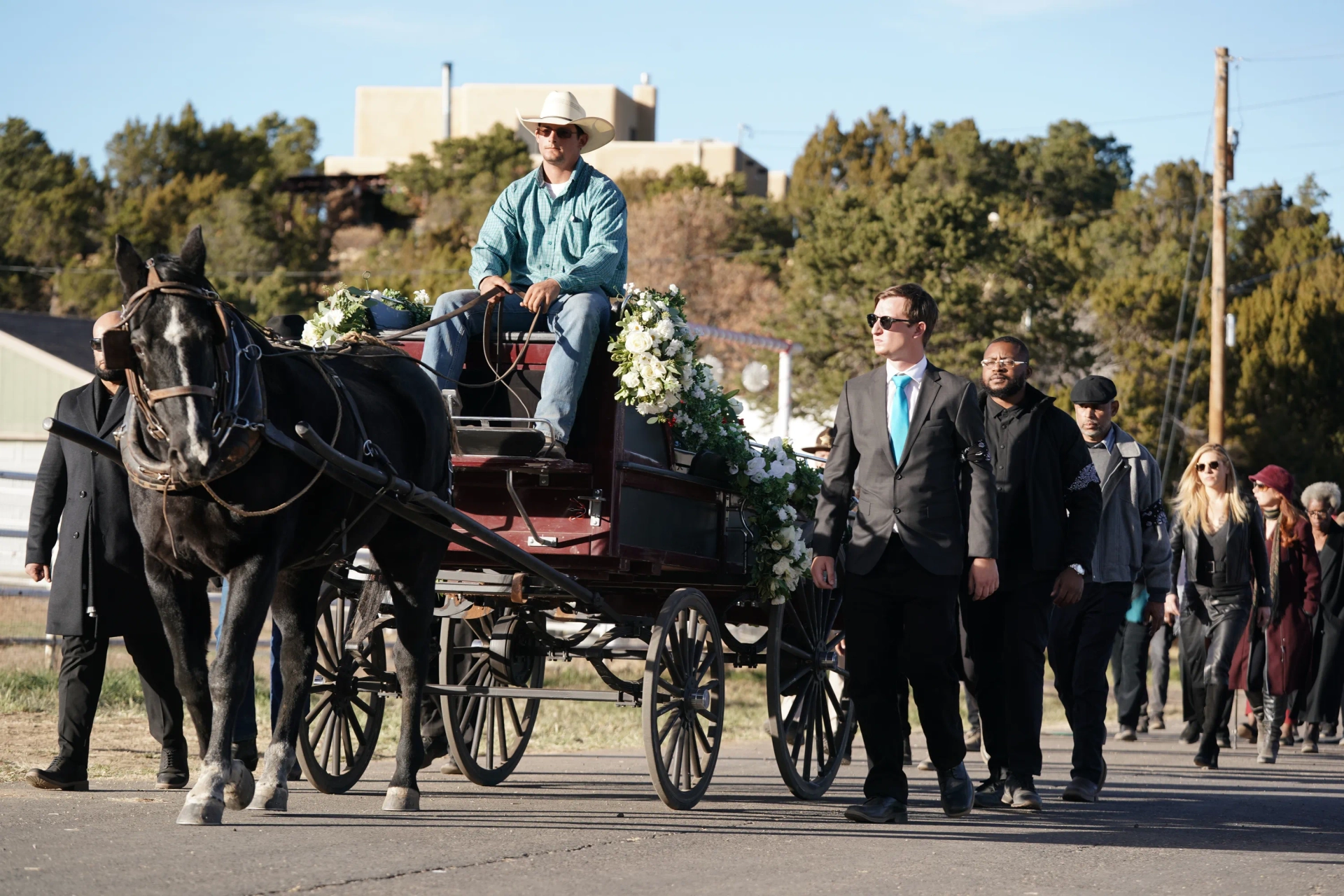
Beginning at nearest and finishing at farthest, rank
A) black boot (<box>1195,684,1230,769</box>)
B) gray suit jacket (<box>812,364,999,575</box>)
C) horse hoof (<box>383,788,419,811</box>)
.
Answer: horse hoof (<box>383,788,419,811</box>) → gray suit jacket (<box>812,364,999,575</box>) → black boot (<box>1195,684,1230,769</box>)

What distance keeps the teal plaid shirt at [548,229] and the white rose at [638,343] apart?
0.61 metres

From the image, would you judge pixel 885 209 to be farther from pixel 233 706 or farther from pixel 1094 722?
pixel 233 706

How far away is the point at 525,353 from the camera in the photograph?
314 inches

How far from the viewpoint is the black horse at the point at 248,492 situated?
6.04 m

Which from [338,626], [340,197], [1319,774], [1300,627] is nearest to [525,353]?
[338,626]

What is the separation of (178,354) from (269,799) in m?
2.02

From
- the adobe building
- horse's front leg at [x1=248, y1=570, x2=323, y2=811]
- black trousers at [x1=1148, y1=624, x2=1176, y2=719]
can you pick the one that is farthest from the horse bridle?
the adobe building

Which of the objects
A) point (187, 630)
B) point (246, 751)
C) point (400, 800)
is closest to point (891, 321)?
point (400, 800)

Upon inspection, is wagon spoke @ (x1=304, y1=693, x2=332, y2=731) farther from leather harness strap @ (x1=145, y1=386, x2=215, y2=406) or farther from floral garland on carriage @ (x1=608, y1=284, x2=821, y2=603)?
leather harness strap @ (x1=145, y1=386, x2=215, y2=406)

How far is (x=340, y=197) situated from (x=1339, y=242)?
44.5m

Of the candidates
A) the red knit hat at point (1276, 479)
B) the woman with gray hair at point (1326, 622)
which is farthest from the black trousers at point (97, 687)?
the woman with gray hair at point (1326, 622)

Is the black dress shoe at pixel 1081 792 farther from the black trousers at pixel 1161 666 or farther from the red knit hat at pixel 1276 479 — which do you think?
the black trousers at pixel 1161 666

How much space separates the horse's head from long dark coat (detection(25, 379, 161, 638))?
1931 mm

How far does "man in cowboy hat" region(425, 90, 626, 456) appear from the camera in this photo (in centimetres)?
766
